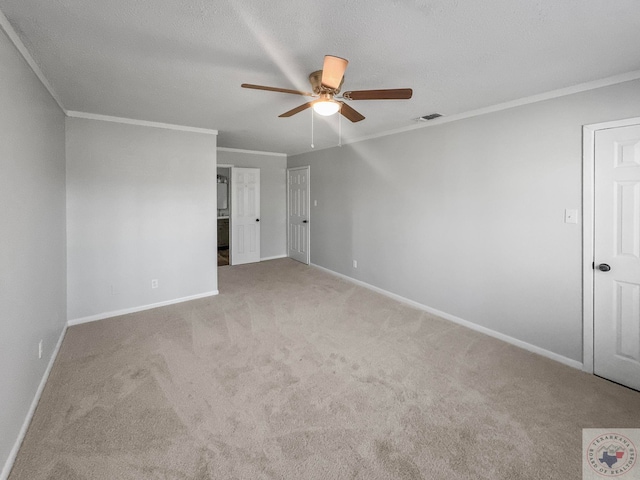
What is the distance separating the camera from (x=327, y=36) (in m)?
1.77

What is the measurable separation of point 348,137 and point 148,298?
3.58m

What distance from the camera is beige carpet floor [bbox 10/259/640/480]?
5.40 feet

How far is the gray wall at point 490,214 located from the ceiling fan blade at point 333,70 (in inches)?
79.1

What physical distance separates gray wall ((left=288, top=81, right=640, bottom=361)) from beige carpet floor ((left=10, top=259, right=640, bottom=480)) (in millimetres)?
386

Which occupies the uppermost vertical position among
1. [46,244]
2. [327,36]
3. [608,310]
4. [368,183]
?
[327,36]

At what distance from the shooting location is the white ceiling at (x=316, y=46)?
1549 mm

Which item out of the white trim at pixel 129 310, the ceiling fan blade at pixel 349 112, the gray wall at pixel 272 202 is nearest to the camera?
the ceiling fan blade at pixel 349 112

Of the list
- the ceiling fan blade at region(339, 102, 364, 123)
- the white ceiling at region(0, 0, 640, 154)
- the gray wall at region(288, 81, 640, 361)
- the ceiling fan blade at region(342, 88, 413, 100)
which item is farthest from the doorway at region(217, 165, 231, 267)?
the ceiling fan blade at region(342, 88, 413, 100)

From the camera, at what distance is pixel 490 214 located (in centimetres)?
313

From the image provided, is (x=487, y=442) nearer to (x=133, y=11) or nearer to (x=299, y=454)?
(x=299, y=454)

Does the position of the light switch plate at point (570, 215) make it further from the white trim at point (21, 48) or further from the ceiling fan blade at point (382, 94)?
the white trim at point (21, 48)

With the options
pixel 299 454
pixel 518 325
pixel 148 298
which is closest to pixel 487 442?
pixel 299 454

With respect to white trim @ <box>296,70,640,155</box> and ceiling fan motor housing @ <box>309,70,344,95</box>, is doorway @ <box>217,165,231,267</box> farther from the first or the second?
ceiling fan motor housing @ <box>309,70,344,95</box>

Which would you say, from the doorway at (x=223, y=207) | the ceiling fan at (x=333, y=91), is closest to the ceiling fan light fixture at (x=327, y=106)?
the ceiling fan at (x=333, y=91)
